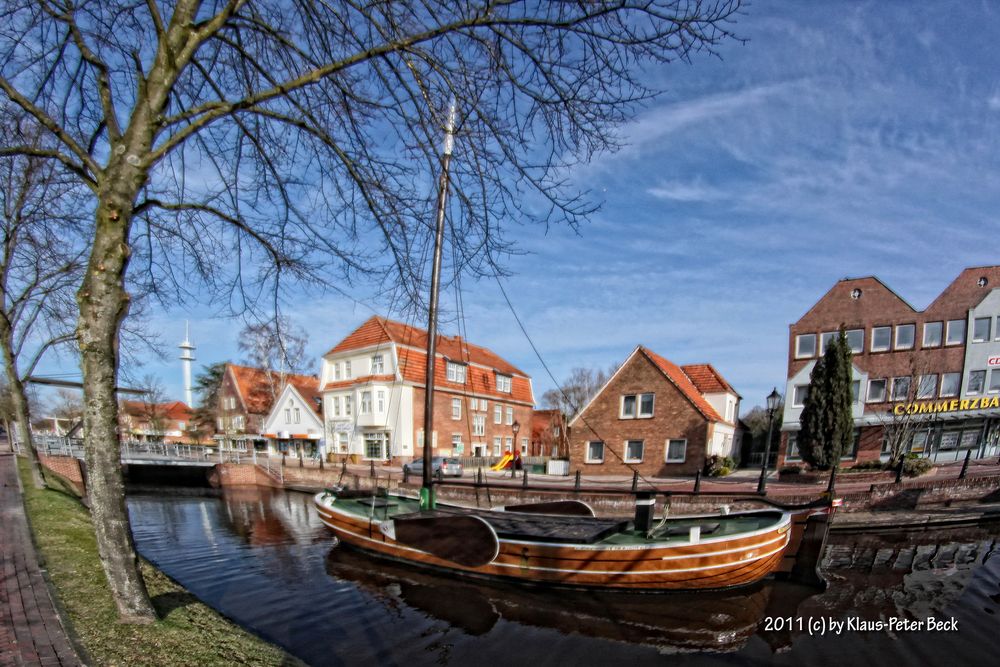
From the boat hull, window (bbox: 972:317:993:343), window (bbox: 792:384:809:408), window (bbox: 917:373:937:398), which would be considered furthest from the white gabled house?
window (bbox: 972:317:993:343)

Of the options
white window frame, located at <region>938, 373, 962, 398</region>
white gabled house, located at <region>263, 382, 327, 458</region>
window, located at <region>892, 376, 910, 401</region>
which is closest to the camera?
white window frame, located at <region>938, 373, 962, 398</region>

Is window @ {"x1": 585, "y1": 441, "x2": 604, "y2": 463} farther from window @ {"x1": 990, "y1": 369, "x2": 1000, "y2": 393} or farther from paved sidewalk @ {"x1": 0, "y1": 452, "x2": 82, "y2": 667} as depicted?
paved sidewalk @ {"x1": 0, "y1": 452, "x2": 82, "y2": 667}

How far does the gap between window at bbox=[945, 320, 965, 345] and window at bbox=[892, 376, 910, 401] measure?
2.56 m

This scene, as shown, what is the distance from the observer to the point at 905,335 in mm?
24750

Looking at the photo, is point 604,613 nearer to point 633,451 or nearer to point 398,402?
point 633,451

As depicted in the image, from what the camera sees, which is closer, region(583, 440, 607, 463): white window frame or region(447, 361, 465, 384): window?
region(583, 440, 607, 463): white window frame

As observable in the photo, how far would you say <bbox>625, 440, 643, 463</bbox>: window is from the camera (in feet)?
84.0

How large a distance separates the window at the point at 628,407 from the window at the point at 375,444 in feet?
49.9

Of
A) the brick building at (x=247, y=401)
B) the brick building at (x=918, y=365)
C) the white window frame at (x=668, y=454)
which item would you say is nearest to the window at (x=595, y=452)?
the white window frame at (x=668, y=454)

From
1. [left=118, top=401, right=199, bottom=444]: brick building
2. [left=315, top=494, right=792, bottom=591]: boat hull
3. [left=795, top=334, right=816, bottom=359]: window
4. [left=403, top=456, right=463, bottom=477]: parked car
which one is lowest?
[left=118, top=401, right=199, bottom=444]: brick building

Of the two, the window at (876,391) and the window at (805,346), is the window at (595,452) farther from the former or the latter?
the window at (876,391)

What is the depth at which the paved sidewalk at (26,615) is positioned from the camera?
4.19 meters

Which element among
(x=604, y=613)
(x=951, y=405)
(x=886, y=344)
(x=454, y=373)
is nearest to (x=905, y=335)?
(x=886, y=344)

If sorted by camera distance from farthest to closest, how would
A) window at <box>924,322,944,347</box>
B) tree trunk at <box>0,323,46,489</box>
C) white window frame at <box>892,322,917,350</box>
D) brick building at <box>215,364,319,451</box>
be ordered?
1. brick building at <box>215,364,319,451</box>
2. white window frame at <box>892,322,917,350</box>
3. window at <box>924,322,944,347</box>
4. tree trunk at <box>0,323,46,489</box>
